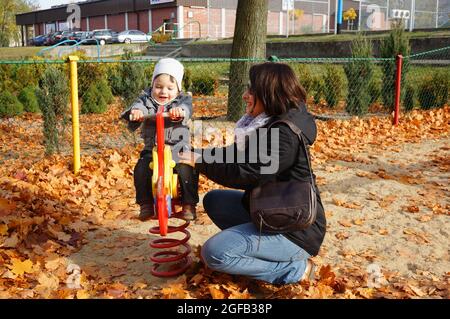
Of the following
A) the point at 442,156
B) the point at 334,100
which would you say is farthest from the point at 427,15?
the point at 442,156

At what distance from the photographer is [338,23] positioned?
2517 centimetres

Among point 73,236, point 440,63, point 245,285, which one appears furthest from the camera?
point 440,63

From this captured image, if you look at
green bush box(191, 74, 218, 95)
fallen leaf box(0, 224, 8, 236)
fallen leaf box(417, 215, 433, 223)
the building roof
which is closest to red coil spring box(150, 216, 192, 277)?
fallen leaf box(0, 224, 8, 236)

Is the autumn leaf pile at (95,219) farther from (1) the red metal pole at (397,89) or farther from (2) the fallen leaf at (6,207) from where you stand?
(1) the red metal pole at (397,89)

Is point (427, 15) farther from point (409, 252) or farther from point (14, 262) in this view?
point (14, 262)

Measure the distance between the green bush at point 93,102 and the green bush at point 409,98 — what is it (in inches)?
273

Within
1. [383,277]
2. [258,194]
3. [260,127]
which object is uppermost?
[260,127]

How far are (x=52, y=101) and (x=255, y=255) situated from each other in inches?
187

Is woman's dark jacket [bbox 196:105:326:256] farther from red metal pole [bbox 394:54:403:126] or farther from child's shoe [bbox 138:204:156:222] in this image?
red metal pole [bbox 394:54:403:126]

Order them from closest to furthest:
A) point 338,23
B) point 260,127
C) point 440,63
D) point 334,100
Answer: point 260,127 → point 334,100 → point 440,63 → point 338,23

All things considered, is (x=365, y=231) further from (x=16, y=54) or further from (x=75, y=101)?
(x=16, y=54)

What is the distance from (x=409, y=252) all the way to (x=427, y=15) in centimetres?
2124

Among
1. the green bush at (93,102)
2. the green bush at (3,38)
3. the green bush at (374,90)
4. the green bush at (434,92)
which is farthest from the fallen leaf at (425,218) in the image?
the green bush at (3,38)

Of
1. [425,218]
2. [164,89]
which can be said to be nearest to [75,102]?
[164,89]
